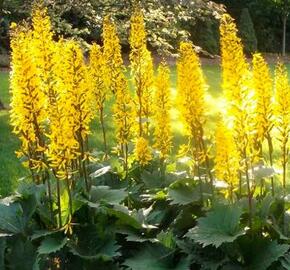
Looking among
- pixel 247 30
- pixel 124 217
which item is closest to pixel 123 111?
pixel 124 217

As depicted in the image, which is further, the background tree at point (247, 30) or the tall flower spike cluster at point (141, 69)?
the background tree at point (247, 30)

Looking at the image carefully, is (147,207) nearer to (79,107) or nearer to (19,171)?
(79,107)

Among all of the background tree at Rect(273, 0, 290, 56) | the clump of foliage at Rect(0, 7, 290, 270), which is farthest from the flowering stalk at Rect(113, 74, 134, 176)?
the background tree at Rect(273, 0, 290, 56)

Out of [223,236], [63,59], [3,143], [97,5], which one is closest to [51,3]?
[97,5]

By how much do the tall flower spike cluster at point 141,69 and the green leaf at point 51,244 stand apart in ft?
5.07

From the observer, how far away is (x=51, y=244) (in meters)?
4.23

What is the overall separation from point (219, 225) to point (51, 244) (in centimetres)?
115

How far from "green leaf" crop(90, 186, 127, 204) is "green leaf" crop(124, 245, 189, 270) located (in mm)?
442

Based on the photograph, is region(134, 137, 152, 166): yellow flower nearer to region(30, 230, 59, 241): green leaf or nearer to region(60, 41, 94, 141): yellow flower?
region(60, 41, 94, 141): yellow flower

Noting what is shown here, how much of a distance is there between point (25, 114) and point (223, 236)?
157cm

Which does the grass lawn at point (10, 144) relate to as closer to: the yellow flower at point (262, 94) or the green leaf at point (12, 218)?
the yellow flower at point (262, 94)

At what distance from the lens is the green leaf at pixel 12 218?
4.56 metres

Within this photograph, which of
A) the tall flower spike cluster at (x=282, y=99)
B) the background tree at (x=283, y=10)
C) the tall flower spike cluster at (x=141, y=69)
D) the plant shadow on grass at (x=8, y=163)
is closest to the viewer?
the tall flower spike cluster at (x=282, y=99)

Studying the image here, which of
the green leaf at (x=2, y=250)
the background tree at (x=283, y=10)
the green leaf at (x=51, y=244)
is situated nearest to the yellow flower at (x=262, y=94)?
the green leaf at (x=51, y=244)
